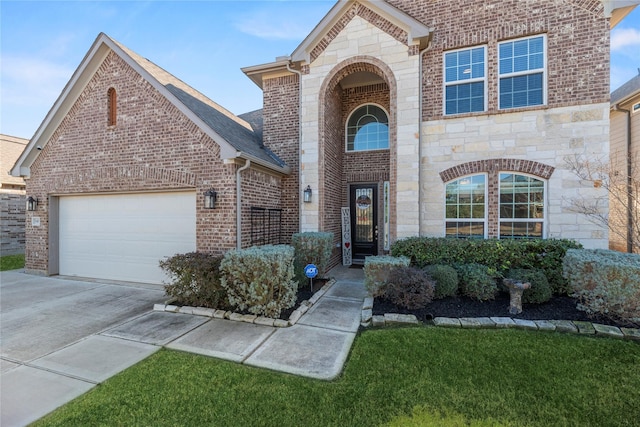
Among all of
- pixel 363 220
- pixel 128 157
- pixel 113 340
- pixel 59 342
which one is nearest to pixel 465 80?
pixel 363 220

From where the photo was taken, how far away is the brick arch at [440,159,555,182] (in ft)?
21.8

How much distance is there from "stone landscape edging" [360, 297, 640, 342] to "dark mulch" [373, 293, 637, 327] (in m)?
0.20

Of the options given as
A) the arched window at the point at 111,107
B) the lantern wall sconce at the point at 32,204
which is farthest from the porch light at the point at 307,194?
the lantern wall sconce at the point at 32,204

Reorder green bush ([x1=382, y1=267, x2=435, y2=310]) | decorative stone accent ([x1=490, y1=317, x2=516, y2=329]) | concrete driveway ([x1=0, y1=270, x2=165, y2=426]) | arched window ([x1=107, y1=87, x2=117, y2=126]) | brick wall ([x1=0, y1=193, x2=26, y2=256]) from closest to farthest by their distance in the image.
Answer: concrete driveway ([x1=0, y1=270, x2=165, y2=426]) < decorative stone accent ([x1=490, y1=317, x2=516, y2=329]) < green bush ([x1=382, y1=267, x2=435, y2=310]) < arched window ([x1=107, y1=87, x2=117, y2=126]) < brick wall ([x1=0, y1=193, x2=26, y2=256])

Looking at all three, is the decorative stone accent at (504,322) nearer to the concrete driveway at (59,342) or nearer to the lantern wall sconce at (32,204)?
the concrete driveway at (59,342)

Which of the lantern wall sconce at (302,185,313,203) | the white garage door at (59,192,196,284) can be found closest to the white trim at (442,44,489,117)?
the lantern wall sconce at (302,185,313,203)

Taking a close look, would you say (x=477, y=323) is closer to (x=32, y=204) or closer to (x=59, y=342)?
(x=59, y=342)

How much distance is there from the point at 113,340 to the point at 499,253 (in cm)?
722

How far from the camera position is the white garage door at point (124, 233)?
696cm

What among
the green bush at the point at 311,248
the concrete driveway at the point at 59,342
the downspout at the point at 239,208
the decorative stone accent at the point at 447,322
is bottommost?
the concrete driveway at the point at 59,342

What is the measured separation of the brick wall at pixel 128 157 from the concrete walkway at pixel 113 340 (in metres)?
2.14

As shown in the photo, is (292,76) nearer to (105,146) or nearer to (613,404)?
(105,146)

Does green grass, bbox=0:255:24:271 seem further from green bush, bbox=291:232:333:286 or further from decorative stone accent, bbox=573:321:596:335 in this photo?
decorative stone accent, bbox=573:321:596:335

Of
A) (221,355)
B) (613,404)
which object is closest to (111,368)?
(221,355)
